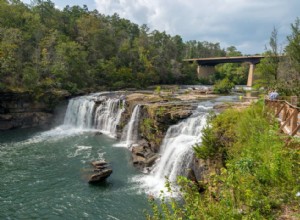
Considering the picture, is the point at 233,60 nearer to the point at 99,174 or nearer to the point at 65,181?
the point at 99,174

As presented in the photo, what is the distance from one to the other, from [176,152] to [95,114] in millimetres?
14837

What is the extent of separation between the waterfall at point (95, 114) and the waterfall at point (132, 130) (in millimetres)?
2073

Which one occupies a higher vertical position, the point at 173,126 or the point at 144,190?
the point at 173,126

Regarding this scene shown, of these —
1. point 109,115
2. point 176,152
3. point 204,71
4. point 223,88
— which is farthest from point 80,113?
point 204,71

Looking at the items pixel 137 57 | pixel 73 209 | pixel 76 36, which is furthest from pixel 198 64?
pixel 73 209

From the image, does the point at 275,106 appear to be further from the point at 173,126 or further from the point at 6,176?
the point at 6,176

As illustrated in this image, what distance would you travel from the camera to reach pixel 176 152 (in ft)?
53.0

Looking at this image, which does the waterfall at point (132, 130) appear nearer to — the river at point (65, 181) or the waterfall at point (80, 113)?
the river at point (65, 181)

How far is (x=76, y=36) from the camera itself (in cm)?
5272

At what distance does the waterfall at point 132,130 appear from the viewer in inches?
913

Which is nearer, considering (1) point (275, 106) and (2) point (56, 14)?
(1) point (275, 106)

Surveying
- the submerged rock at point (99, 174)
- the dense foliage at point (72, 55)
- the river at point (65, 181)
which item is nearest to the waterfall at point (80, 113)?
the dense foliage at point (72, 55)

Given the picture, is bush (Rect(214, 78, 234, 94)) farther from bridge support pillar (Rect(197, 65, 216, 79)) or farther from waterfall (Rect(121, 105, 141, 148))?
bridge support pillar (Rect(197, 65, 216, 79))

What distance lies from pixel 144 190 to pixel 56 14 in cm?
5042
